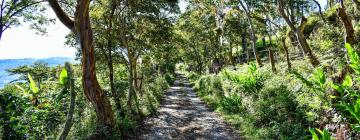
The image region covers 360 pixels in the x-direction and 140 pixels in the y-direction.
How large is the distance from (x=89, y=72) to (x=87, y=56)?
1.44 ft

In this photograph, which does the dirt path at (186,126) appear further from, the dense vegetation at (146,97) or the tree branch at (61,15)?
the tree branch at (61,15)

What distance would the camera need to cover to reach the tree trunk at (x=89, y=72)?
27.6ft

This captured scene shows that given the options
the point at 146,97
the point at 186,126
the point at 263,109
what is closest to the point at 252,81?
the point at 263,109

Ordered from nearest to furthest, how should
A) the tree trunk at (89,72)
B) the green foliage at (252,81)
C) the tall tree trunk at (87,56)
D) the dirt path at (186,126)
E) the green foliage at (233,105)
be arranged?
1. the tall tree trunk at (87,56)
2. the tree trunk at (89,72)
3. the dirt path at (186,126)
4. the green foliage at (252,81)
5. the green foliage at (233,105)

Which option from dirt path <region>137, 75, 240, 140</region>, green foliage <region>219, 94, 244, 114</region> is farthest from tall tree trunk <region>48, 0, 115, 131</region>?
green foliage <region>219, 94, 244, 114</region>

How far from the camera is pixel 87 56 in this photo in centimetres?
866

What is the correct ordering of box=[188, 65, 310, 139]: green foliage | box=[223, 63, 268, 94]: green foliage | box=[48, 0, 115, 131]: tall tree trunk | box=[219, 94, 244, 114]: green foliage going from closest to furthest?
box=[188, 65, 310, 139]: green foliage, box=[48, 0, 115, 131]: tall tree trunk, box=[223, 63, 268, 94]: green foliage, box=[219, 94, 244, 114]: green foliage

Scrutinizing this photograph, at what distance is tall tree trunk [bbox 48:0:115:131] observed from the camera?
830 cm

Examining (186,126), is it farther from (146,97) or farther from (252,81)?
(146,97)

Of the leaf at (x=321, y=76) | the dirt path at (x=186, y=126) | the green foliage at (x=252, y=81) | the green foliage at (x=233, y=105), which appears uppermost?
the leaf at (x=321, y=76)

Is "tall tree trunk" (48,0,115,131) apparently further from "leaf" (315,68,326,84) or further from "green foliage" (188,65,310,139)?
"leaf" (315,68,326,84)

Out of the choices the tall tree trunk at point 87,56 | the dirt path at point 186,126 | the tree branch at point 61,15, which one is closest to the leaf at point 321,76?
the dirt path at point 186,126

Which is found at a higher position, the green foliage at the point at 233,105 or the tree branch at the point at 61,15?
the tree branch at the point at 61,15

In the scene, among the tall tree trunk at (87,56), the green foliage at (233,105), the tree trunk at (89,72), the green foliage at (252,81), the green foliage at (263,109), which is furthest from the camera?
the green foliage at (233,105)
